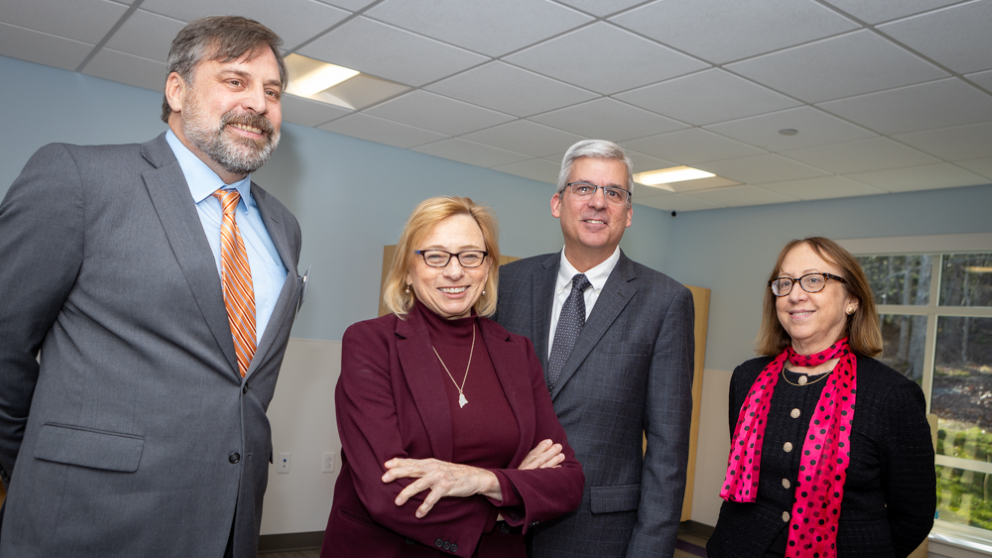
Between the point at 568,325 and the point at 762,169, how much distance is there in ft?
12.6

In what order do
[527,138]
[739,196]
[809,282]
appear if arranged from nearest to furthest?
1. [809,282]
2. [527,138]
3. [739,196]

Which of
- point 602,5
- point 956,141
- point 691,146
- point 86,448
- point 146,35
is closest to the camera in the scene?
point 86,448

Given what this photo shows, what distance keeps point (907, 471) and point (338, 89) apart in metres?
3.62

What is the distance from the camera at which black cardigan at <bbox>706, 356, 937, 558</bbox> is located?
1.86 m

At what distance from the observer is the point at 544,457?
155 cm

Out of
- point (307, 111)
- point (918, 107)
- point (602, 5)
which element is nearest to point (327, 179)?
point (307, 111)

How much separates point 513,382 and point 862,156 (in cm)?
396

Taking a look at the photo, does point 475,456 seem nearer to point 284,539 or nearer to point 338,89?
point 338,89

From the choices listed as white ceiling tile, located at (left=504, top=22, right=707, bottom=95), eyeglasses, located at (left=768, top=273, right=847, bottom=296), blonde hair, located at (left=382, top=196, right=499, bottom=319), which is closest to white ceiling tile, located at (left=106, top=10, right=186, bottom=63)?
white ceiling tile, located at (left=504, top=22, right=707, bottom=95)

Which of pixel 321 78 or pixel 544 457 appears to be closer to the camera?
pixel 544 457

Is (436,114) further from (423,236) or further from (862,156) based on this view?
(423,236)

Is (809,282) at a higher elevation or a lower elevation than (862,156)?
lower

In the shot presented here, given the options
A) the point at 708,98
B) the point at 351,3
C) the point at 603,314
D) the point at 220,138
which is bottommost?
the point at 603,314

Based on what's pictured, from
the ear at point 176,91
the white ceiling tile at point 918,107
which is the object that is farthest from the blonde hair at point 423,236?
the white ceiling tile at point 918,107
